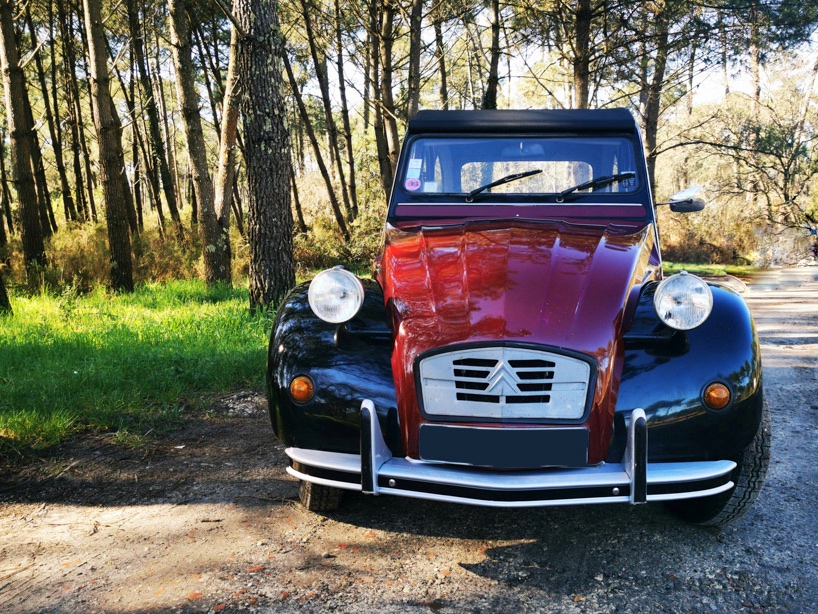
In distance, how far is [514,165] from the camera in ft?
13.4

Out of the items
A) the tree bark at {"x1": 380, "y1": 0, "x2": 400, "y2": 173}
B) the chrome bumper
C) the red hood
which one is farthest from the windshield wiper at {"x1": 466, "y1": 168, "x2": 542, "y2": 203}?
the tree bark at {"x1": 380, "y1": 0, "x2": 400, "y2": 173}

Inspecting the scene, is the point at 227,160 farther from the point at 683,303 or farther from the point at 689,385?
the point at 689,385

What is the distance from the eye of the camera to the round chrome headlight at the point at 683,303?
102 inches

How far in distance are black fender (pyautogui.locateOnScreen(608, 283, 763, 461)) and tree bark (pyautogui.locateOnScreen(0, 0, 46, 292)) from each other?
994 centimetres

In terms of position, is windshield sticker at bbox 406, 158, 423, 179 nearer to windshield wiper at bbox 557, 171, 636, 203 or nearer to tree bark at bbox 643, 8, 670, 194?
windshield wiper at bbox 557, 171, 636, 203

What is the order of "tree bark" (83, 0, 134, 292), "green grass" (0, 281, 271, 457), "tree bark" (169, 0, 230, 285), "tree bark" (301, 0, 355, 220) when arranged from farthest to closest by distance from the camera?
A: "tree bark" (301, 0, 355, 220)
"tree bark" (169, 0, 230, 285)
"tree bark" (83, 0, 134, 292)
"green grass" (0, 281, 271, 457)

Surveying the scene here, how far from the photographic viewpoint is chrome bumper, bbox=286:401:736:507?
2334mm

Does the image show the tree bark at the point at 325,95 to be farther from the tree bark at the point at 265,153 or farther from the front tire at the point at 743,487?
the front tire at the point at 743,487

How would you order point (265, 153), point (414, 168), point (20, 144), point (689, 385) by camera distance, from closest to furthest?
point (689, 385), point (414, 168), point (265, 153), point (20, 144)

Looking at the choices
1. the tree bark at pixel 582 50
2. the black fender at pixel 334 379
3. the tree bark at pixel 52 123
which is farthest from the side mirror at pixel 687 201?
the tree bark at pixel 52 123

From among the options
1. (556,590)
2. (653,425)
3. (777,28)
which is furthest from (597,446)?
(777,28)

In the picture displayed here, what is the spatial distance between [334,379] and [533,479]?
90cm

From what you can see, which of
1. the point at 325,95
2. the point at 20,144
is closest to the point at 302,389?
the point at 20,144

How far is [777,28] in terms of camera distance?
12.0m
